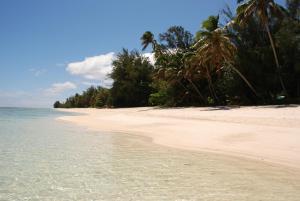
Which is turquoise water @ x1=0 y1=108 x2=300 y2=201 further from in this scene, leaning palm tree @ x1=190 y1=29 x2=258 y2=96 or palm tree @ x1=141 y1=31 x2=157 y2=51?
palm tree @ x1=141 y1=31 x2=157 y2=51

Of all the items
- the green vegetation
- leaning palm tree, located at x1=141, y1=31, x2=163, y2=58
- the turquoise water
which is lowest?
the turquoise water

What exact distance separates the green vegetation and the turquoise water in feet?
61.0

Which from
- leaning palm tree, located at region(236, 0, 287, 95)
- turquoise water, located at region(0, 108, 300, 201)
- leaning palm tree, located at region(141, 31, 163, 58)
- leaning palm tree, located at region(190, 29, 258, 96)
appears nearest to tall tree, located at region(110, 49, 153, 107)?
leaning palm tree, located at region(141, 31, 163, 58)

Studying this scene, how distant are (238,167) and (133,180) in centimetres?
266

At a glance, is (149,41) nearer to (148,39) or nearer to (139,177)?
(148,39)

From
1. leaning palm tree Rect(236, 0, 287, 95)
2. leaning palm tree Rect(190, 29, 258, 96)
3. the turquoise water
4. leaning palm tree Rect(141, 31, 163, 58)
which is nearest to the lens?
the turquoise water

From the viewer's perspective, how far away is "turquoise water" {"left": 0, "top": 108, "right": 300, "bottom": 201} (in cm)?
580

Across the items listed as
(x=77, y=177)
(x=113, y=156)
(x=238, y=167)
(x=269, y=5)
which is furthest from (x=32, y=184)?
(x=269, y=5)

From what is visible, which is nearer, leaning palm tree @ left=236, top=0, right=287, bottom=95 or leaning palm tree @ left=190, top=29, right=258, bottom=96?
leaning palm tree @ left=236, top=0, right=287, bottom=95

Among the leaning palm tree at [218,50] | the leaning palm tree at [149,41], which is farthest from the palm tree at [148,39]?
the leaning palm tree at [218,50]

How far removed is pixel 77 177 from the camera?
23.4ft

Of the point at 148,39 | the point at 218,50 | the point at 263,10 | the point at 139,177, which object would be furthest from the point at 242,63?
the point at 139,177

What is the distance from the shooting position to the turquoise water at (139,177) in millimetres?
5801

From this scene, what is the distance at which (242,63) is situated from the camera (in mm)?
28953
